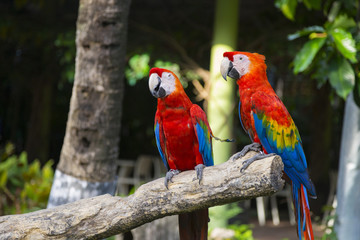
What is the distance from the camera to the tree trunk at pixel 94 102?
218 cm

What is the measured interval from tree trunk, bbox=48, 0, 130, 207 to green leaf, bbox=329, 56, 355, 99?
3.50ft

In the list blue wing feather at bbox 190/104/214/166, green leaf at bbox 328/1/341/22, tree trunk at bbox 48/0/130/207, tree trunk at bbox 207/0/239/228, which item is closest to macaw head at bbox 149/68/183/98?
blue wing feather at bbox 190/104/214/166

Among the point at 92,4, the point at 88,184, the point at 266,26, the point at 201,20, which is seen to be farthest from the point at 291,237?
the point at 92,4

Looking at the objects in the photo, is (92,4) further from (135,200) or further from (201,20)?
(201,20)

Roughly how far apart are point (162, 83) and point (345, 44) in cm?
117

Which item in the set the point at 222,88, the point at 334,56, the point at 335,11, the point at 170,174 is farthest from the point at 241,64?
the point at 222,88

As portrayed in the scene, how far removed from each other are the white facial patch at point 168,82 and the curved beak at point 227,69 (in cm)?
16

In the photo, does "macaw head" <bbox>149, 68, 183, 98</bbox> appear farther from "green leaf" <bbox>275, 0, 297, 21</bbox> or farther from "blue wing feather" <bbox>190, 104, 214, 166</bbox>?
"green leaf" <bbox>275, 0, 297, 21</bbox>

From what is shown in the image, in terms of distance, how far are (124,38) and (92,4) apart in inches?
8.9

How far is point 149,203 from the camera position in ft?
4.81

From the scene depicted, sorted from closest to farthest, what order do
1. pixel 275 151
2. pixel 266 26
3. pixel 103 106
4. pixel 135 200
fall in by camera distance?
pixel 275 151, pixel 135 200, pixel 103 106, pixel 266 26

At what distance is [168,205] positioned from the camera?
4.68ft

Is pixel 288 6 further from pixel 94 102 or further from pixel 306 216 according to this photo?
pixel 306 216

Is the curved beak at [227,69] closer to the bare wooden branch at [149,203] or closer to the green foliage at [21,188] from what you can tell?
the bare wooden branch at [149,203]
